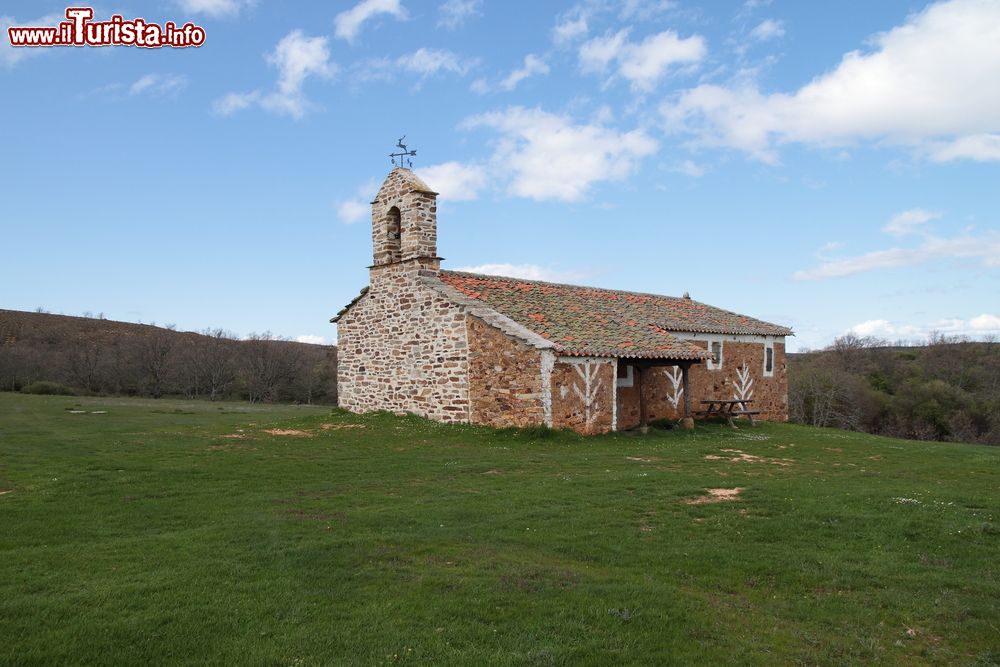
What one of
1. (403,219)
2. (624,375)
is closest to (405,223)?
(403,219)

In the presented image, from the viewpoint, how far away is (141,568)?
675 centimetres

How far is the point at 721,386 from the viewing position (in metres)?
26.6

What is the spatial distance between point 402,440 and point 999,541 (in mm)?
12731

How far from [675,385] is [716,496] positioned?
513 inches

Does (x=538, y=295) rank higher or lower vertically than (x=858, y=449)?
higher

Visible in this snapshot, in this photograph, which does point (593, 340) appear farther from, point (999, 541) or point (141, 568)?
point (141, 568)

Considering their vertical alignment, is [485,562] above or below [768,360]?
below

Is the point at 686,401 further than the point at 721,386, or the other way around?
the point at 721,386

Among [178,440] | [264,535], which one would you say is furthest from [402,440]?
[264,535]

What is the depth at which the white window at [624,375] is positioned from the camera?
21.4m

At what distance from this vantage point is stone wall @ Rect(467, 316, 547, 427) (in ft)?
60.8

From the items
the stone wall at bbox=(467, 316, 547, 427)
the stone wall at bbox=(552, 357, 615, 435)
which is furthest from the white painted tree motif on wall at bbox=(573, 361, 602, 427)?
the stone wall at bbox=(467, 316, 547, 427)

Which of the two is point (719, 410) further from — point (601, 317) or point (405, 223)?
point (405, 223)

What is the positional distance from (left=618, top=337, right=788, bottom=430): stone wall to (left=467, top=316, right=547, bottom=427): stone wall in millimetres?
3698
